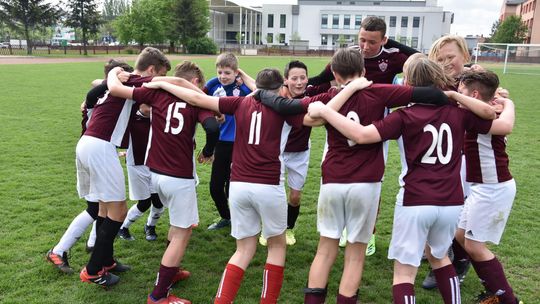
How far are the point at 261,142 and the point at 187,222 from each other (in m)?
1.02

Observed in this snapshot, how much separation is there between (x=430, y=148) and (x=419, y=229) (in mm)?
603

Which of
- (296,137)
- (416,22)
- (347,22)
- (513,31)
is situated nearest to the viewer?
(296,137)

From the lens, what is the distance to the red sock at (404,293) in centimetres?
321

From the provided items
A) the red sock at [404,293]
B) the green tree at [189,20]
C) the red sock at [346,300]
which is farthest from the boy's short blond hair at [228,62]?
the green tree at [189,20]

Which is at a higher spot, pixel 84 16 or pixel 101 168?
pixel 84 16

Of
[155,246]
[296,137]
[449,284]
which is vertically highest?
[296,137]

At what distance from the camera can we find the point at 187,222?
153 inches

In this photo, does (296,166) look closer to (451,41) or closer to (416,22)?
(451,41)

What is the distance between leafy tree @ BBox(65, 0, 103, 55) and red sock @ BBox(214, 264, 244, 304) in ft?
195

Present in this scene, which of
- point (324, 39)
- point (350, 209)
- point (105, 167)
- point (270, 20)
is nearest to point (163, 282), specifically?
point (105, 167)

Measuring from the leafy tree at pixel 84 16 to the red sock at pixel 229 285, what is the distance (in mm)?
59480

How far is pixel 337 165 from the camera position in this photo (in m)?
3.45

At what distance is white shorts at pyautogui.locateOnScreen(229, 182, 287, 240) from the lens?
140 inches

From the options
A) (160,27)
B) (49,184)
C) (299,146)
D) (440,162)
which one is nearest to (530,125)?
(299,146)
